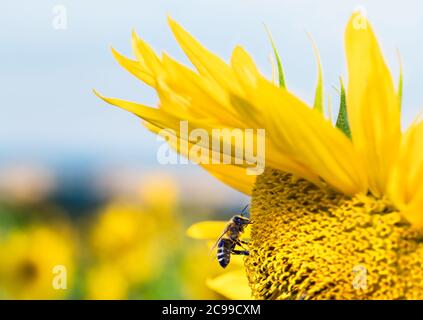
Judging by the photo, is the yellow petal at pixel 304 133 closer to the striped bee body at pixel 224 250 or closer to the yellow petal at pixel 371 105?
the yellow petal at pixel 371 105

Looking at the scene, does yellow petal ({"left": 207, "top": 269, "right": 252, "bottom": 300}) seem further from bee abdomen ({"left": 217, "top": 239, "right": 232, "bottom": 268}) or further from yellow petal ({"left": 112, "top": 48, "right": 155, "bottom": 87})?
yellow petal ({"left": 112, "top": 48, "right": 155, "bottom": 87})

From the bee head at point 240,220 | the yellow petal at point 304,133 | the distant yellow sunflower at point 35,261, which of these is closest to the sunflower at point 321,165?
the yellow petal at point 304,133

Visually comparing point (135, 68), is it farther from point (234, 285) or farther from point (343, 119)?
point (234, 285)

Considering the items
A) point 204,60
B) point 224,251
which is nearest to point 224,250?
point 224,251

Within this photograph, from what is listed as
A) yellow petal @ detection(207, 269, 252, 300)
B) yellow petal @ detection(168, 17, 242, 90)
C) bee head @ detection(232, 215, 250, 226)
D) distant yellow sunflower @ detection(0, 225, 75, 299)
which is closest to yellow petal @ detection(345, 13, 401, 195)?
yellow petal @ detection(168, 17, 242, 90)

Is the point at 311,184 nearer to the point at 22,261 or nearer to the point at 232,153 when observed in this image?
the point at 232,153
